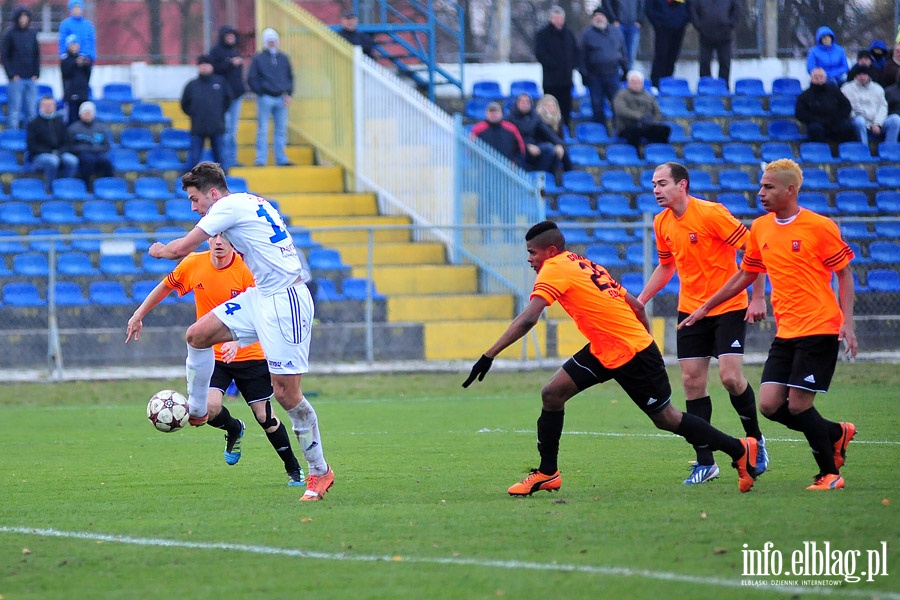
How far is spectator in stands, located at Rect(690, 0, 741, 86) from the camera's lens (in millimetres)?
23141

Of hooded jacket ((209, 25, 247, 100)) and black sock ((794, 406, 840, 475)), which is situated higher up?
hooded jacket ((209, 25, 247, 100))

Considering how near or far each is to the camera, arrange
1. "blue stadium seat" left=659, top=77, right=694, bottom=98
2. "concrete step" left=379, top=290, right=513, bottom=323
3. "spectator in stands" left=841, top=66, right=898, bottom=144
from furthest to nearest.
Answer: "blue stadium seat" left=659, top=77, right=694, bottom=98 → "spectator in stands" left=841, top=66, right=898, bottom=144 → "concrete step" left=379, top=290, right=513, bottom=323

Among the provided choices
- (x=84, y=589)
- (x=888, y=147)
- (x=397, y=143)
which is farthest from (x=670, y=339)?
(x=84, y=589)

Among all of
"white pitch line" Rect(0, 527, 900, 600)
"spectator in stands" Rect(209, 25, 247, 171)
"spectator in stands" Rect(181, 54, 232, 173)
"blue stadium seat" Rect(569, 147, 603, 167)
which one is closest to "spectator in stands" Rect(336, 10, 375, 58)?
"spectator in stands" Rect(209, 25, 247, 171)

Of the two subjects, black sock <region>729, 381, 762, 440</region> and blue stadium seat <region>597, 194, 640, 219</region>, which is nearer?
black sock <region>729, 381, 762, 440</region>

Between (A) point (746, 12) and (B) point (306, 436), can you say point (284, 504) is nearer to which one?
(B) point (306, 436)

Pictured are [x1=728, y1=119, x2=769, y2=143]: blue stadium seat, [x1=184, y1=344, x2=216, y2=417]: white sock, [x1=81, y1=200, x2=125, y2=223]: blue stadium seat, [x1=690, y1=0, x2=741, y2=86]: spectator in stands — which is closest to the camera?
[x1=184, y1=344, x2=216, y2=417]: white sock

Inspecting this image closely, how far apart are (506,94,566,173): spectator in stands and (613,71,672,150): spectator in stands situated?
5.77 ft

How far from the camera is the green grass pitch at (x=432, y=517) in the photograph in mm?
Result: 5598

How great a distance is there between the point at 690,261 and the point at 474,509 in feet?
8.44

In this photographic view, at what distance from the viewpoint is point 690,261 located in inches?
345

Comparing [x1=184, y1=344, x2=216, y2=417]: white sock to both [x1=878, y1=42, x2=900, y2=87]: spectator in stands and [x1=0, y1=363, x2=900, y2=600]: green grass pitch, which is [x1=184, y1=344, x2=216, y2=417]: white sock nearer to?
[x1=0, y1=363, x2=900, y2=600]: green grass pitch

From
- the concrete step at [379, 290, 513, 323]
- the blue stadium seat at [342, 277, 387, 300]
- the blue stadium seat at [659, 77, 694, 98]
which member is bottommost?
the concrete step at [379, 290, 513, 323]

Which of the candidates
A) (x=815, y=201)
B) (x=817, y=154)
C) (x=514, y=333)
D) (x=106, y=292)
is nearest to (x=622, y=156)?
(x=815, y=201)
